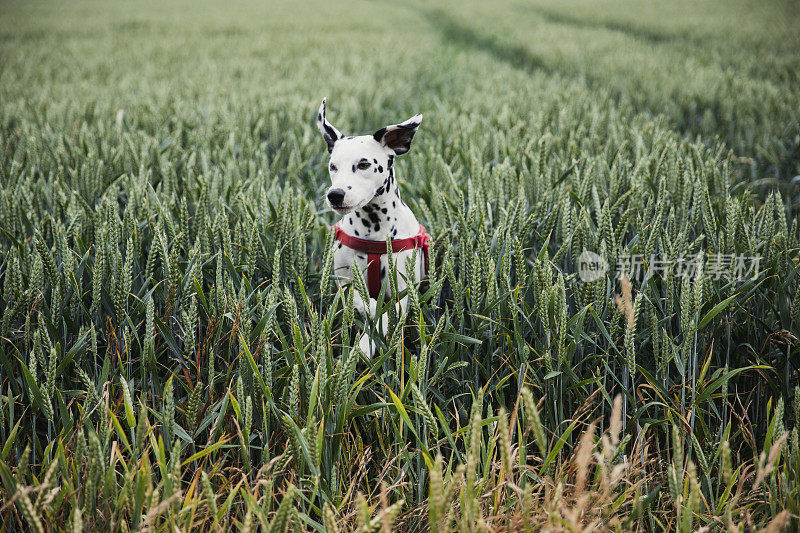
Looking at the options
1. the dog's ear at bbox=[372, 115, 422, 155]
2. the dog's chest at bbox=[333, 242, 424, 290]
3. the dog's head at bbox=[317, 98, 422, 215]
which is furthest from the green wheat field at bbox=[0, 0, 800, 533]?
the dog's ear at bbox=[372, 115, 422, 155]

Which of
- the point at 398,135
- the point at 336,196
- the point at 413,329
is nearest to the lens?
the point at 336,196

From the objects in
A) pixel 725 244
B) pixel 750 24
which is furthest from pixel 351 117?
pixel 750 24

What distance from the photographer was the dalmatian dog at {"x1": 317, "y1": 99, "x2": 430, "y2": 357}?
1598 mm

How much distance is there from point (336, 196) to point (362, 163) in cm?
16

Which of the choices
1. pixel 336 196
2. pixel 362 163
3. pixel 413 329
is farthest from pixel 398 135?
pixel 413 329

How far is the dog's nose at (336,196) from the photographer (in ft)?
4.94

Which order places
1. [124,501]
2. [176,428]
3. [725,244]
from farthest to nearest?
[725,244]
[176,428]
[124,501]

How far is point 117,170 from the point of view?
3.11 metres

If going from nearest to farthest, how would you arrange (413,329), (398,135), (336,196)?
1. (336,196)
2. (398,135)
3. (413,329)

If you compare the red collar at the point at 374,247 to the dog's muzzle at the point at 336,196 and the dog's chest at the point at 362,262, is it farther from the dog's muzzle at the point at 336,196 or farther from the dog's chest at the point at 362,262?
the dog's muzzle at the point at 336,196

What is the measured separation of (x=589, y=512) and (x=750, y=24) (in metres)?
15.9

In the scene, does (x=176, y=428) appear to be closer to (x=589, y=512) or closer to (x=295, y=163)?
(x=589, y=512)

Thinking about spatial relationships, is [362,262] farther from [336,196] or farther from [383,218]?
[336,196]

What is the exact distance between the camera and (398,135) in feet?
5.53
